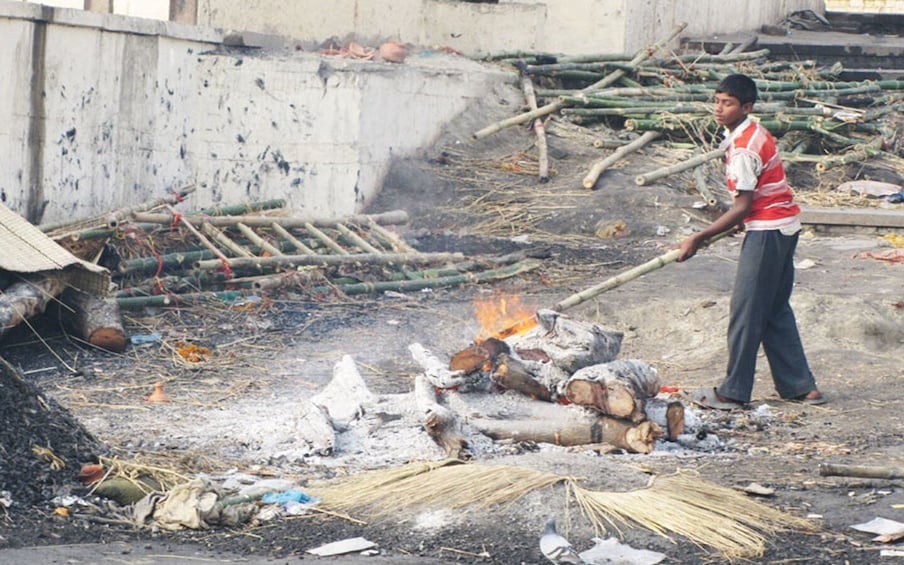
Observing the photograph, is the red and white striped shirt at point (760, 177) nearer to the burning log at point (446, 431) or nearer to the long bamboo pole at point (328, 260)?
the burning log at point (446, 431)

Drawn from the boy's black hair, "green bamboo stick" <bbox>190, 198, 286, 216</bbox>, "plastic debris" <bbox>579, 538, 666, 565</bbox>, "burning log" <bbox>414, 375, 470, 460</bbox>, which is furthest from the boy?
"green bamboo stick" <bbox>190, 198, 286, 216</bbox>

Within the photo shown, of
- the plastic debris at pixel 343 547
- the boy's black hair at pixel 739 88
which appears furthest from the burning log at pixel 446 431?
the boy's black hair at pixel 739 88

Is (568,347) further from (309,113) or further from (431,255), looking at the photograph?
(309,113)

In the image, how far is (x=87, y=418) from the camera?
690 cm

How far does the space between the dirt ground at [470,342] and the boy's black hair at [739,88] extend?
173 centimetres

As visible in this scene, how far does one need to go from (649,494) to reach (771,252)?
255 centimetres

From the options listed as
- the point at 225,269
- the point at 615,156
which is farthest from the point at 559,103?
the point at 225,269

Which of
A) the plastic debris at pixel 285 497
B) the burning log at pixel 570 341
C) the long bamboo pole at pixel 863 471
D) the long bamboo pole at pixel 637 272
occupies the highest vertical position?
the long bamboo pole at pixel 637 272

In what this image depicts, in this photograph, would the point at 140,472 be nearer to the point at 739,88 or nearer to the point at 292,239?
the point at 739,88

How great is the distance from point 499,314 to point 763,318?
2720mm

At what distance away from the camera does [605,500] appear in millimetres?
5109

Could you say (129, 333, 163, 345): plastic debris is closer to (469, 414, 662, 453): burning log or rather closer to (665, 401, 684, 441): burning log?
(469, 414, 662, 453): burning log

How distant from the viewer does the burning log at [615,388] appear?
6.52 m

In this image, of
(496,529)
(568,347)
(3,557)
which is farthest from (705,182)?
(3,557)
